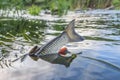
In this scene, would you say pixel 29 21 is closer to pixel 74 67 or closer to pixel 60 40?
pixel 60 40

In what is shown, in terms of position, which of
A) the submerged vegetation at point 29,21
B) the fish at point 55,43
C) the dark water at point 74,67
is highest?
the fish at point 55,43

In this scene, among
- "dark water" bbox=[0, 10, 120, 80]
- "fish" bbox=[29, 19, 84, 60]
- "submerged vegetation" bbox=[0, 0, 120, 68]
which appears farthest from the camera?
"submerged vegetation" bbox=[0, 0, 120, 68]

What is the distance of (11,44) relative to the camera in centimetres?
797

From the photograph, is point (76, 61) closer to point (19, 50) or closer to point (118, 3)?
point (19, 50)

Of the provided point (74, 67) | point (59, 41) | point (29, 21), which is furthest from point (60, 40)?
point (29, 21)

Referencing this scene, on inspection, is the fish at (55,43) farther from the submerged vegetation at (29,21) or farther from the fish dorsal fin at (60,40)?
the submerged vegetation at (29,21)

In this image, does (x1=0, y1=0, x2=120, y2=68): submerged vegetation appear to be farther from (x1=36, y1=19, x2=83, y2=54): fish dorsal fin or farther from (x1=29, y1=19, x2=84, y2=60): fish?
(x1=36, y1=19, x2=83, y2=54): fish dorsal fin

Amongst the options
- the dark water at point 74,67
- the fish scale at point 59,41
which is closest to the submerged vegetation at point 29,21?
the dark water at point 74,67

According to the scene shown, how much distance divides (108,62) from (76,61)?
1.93 feet

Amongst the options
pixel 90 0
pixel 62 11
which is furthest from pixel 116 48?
pixel 90 0

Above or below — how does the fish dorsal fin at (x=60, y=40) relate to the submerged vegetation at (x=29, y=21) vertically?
above

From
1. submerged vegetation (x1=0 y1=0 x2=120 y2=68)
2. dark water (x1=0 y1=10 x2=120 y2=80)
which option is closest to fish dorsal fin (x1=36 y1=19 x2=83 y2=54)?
dark water (x1=0 y1=10 x2=120 y2=80)

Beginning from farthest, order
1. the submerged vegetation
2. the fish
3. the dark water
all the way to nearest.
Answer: the submerged vegetation < the fish < the dark water

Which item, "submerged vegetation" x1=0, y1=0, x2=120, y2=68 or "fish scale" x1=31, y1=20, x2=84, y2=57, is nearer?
"fish scale" x1=31, y1=20, x2=84, y2=57
